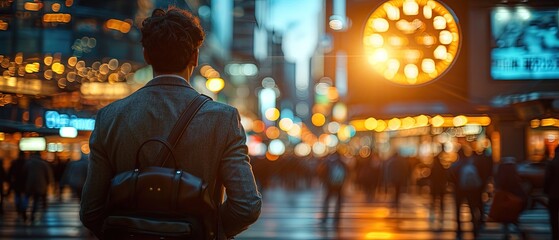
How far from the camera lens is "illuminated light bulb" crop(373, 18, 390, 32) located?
6191 millimetres

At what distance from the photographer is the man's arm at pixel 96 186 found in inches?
130

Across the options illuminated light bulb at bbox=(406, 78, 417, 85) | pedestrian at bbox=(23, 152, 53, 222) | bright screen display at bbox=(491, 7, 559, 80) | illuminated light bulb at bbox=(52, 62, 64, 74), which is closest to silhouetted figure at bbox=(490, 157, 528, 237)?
bright screen display at bbox=(491, 7, 559, 80)

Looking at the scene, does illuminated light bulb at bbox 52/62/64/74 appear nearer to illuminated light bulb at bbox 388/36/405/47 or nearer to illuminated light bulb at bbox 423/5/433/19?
illuminated light bulb at bbox 388/36/405/47

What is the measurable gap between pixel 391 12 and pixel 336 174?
1453 cm

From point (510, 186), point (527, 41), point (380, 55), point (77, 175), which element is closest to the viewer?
point (380, 55)

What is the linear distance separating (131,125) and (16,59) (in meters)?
4.87

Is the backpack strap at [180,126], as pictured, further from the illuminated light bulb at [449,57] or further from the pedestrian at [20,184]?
the pedestrian at [20,184]

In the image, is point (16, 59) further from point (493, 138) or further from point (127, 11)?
point (127, 11)

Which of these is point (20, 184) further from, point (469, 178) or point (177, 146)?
point (177, 146)

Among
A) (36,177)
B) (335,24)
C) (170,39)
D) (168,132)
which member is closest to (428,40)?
(335,24)

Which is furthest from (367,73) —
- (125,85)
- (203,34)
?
(125,85)

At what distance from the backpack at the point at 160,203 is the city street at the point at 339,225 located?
41.5 ft

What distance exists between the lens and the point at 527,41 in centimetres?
654

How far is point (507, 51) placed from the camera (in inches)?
260
